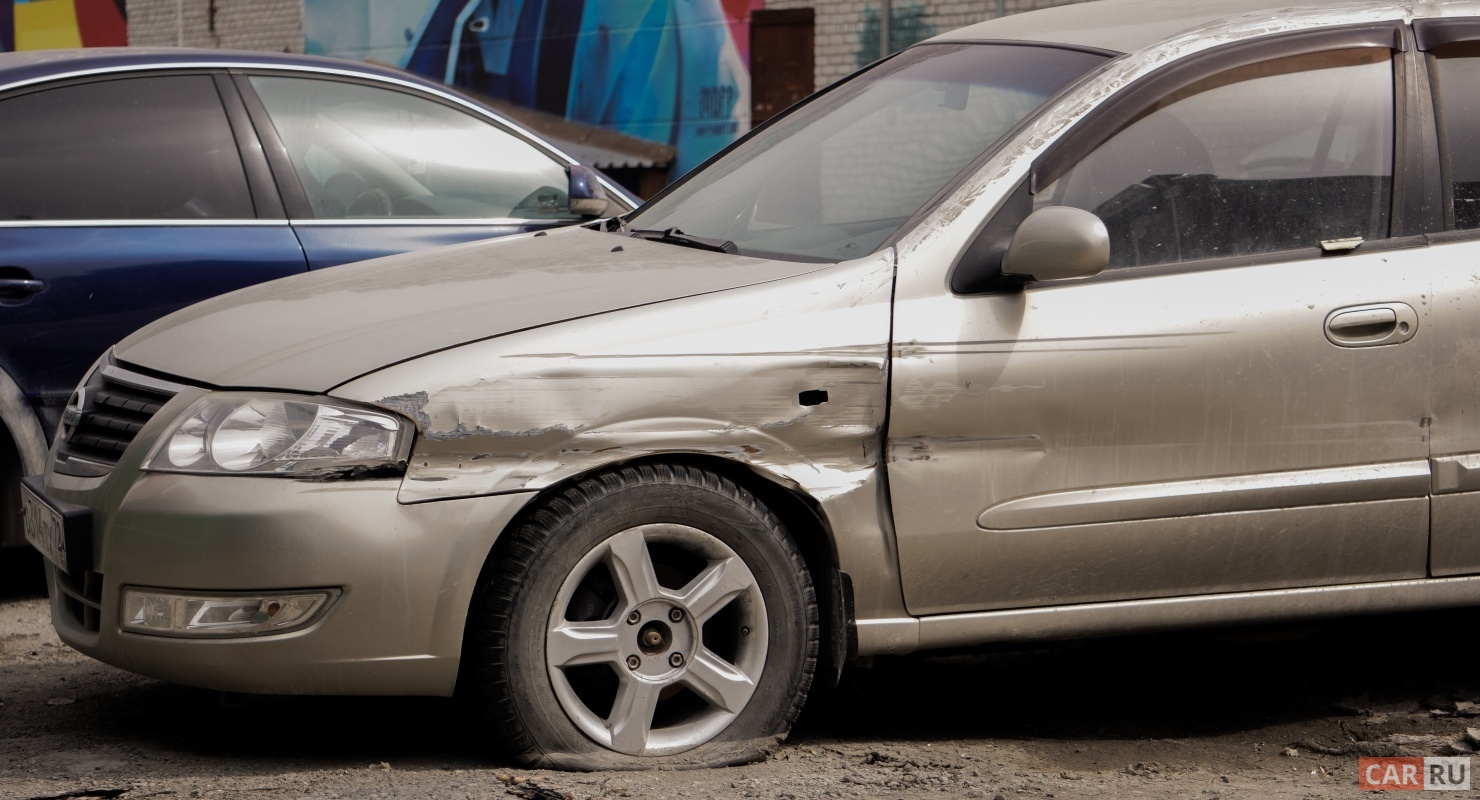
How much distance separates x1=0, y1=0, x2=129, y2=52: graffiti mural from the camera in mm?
20391

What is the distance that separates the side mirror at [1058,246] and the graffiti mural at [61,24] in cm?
1903

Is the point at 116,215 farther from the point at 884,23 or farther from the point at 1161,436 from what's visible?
the point at 884,23

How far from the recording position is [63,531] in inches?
132

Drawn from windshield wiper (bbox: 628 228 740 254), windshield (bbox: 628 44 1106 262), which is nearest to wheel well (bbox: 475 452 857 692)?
windshield (bbox: 628 44 1106 262)

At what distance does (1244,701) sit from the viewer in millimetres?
4188

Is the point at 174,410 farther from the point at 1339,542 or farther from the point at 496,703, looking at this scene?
the point at 1339,542

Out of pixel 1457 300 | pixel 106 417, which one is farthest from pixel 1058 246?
pixel 106 417

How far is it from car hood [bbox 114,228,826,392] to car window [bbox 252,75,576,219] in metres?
1.40

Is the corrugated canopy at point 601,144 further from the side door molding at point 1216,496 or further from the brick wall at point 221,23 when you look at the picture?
the side door molding at point 1216,496

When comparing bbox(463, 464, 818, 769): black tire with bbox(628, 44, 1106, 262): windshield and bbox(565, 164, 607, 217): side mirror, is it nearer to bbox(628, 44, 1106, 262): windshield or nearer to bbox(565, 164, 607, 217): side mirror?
bbox(628, 44, 1106, 262): windshield

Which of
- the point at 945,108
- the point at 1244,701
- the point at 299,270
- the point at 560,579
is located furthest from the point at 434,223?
the point at 1244,701

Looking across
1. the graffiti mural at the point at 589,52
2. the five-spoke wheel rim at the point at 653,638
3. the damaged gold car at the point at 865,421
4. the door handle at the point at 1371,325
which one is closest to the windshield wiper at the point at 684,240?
the damaged gold car at the point at 865,421

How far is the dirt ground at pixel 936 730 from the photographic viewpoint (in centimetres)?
331

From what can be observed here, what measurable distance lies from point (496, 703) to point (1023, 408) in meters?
1.25
